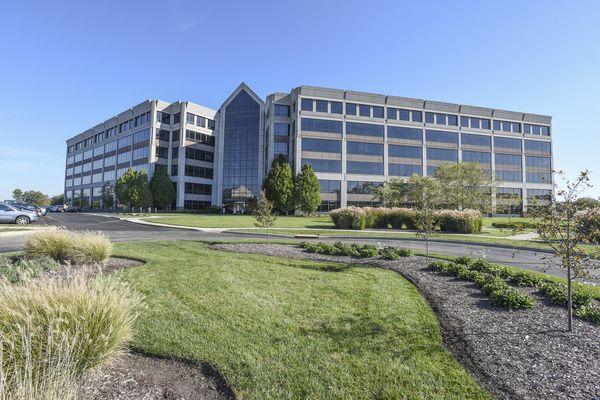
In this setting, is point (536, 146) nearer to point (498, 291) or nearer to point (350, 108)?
point (350, 108)

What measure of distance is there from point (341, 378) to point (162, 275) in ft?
19.3

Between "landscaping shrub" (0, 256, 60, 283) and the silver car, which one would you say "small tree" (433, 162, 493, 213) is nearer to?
"landscaping shrub" (0, 256, 60, 283)

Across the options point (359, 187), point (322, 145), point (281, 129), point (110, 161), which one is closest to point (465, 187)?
point (359, 187)

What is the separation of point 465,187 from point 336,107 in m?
29.7

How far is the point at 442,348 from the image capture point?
4273mm

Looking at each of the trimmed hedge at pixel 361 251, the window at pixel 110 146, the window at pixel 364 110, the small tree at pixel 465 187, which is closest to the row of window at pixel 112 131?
the window at pixel 110 146

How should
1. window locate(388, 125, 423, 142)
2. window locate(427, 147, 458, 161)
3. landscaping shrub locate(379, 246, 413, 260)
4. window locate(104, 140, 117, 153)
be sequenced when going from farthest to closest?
1. window locate(104, 140, 117, 153)
2. window locate(427, 147, 458, 161)
3. window locate(388, 125, 423, 142)
4. landscaping shrub locate(379, 246, 413, 260)

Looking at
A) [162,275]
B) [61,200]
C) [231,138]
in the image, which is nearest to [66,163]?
[61,200]

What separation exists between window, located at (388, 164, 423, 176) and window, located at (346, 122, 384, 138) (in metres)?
6.94

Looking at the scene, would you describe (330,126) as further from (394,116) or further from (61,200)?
(61,200)

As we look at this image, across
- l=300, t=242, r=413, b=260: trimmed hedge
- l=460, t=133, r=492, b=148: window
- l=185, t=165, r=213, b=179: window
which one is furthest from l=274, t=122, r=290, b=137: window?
l=300, t=242, r=413, b=260: trimmed hedge

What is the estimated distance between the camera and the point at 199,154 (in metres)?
69.0

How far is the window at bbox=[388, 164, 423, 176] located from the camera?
61.0 metres

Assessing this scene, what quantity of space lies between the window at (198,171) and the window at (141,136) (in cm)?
1119
